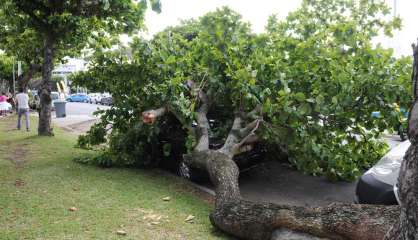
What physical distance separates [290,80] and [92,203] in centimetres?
384

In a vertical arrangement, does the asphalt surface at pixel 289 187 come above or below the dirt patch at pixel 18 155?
below

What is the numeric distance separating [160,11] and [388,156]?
441cm

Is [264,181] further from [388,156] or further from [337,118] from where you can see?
[388,156]

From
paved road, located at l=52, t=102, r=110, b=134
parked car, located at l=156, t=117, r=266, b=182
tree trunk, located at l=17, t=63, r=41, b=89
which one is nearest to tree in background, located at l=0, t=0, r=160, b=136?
paved road, located at l=52, t=102, r=110, b=134

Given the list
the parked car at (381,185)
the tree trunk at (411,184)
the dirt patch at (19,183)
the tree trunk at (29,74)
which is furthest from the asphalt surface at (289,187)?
Result: the tree trunk at (29,74)

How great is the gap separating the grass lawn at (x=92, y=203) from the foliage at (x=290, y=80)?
124cm

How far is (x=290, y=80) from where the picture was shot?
24.1ft

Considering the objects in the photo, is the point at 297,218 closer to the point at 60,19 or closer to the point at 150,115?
the point at 150,115

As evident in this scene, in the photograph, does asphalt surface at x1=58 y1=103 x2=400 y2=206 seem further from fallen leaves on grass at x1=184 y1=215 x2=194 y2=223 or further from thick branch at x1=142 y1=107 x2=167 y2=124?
thick branch at x1=142 y1=107 x2=167 y2=124

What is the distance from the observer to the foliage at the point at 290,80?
22.6 ft

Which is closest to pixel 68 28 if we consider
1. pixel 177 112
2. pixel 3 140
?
pixel 3 140

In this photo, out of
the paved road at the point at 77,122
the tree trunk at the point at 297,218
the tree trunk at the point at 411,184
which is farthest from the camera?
the paved road at the point at 77,122

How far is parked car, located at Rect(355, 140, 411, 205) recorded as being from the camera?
5.39 meters

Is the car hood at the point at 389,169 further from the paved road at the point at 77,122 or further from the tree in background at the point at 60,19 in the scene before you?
the tree in background at the point at 60,19
